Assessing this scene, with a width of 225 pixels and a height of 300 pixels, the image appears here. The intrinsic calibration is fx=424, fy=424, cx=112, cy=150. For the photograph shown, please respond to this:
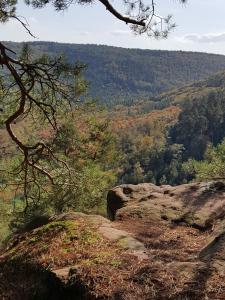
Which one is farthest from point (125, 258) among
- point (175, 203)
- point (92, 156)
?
point (92, 156)

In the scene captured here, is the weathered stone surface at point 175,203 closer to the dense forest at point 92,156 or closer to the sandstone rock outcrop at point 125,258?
the sandstone rock outcrop at point 125,258

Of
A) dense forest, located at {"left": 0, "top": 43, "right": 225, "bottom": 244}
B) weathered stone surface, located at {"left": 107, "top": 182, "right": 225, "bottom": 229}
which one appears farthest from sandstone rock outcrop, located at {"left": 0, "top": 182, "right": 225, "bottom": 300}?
dense forest, located at {"left": 0, "top": 43, "right": 225, "bottom": 244}

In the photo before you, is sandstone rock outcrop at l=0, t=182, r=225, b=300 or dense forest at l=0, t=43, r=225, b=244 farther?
dense forest at l=0, t=43, r=225, b=244

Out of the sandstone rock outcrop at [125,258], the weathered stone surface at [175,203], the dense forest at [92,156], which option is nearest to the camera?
the sandstone rock outcrop at [125,258]

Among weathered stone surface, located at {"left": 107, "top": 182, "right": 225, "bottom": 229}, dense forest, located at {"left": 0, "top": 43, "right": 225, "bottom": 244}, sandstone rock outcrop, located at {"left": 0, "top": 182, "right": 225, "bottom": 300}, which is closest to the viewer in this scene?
sandstone rock outcrop, located at {"left": 0, "top": 182, "right": 225, "bottom": 300}

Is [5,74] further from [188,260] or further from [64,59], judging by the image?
[188,260]

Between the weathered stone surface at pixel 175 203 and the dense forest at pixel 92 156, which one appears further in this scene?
the dense forest at pixel 92 156

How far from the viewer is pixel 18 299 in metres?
6.92

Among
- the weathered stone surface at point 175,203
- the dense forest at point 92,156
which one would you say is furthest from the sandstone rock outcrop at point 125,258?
the dense forest at point 92,156

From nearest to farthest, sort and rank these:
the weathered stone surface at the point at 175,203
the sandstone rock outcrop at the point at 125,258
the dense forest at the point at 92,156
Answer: the sandstone rock outcrop at the point at 125,258
the weathered stone surface at the point at 175,203
the dense forest at the point at 92,156

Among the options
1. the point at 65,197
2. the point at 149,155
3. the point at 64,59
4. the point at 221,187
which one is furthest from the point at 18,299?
the point at 149,155

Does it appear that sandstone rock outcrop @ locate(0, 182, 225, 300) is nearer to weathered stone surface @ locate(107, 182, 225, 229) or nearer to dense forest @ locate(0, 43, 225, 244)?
weathered stone surface @ locate(107, 182, 225, 229)

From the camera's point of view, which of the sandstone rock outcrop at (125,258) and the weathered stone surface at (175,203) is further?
the weathered stone surface at (175,203)

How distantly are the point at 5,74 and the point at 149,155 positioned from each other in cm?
14433
